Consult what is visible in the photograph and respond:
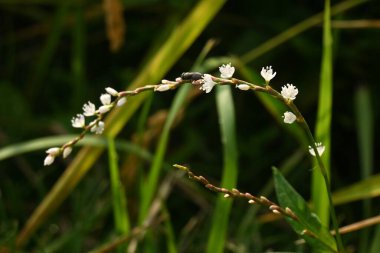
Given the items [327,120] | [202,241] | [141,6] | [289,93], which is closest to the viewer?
[289,93]

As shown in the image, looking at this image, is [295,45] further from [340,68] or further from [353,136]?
[353,136]

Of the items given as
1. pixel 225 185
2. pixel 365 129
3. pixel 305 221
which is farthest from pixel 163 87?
pixel 365 129

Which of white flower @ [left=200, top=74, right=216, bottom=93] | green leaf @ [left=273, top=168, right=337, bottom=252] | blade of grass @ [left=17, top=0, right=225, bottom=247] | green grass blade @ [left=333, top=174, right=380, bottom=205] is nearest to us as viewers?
white flower @ [left=200, top=74, right=216, bottom=93]

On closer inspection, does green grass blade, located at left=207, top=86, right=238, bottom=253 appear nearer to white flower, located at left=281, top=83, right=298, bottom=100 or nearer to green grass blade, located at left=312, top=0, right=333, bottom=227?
green grass blade, located at left=312, top=0, right=333, bottom=227

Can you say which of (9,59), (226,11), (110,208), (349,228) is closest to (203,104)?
(226,11)

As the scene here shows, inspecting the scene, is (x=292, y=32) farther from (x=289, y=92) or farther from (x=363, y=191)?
(x=289, y=92)

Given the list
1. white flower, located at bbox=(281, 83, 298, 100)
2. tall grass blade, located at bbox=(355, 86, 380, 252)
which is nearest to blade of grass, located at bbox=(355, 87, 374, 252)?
tall grass blade, located at bbox=(355, 86, 380, 252)
